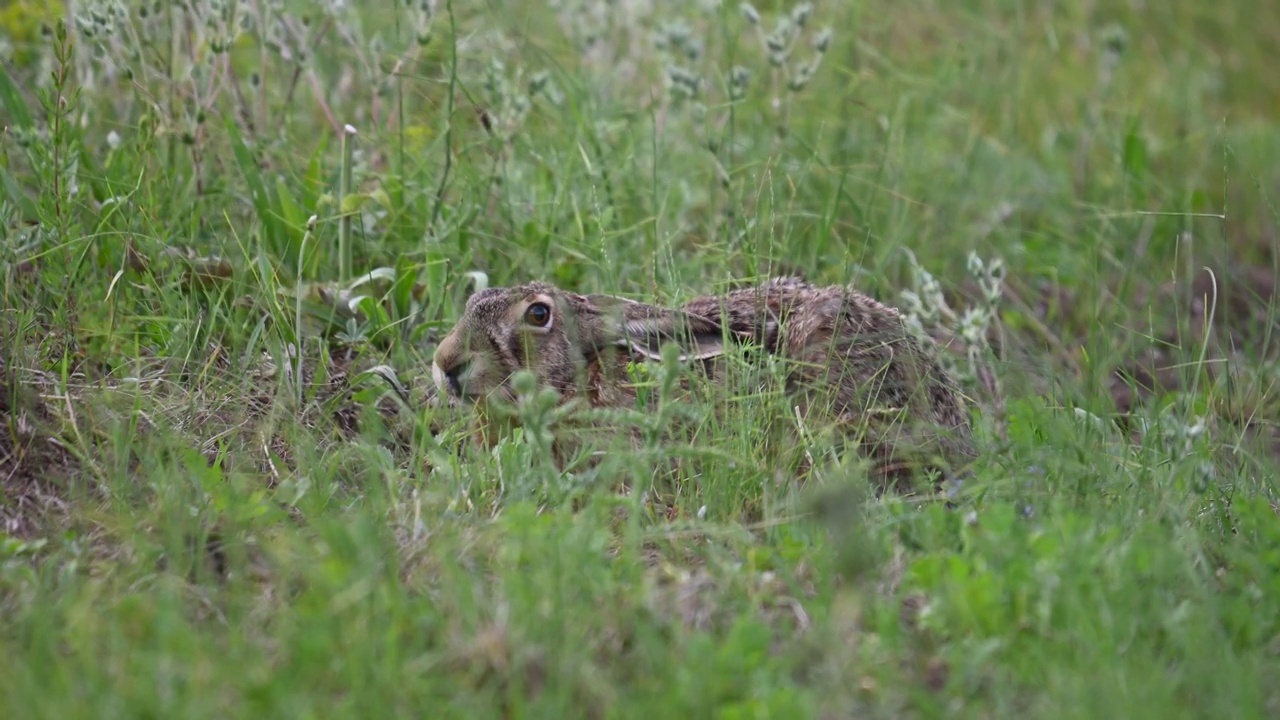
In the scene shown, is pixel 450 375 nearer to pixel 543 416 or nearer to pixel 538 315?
pixel 538 315

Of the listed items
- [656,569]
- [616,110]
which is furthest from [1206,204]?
[656,569]

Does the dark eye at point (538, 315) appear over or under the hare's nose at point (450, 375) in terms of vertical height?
over

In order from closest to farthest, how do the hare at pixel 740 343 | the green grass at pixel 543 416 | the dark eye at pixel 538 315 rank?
the green grass at pixel 543 416 < the hare at pixel 740 343 < the dark eye at pixel 538 315

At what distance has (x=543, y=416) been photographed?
10.8ft

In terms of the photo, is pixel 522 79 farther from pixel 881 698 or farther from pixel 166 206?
pixel 881 698

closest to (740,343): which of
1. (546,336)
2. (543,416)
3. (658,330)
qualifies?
(658,330)

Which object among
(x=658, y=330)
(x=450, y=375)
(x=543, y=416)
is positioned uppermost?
(x=543, y=416)

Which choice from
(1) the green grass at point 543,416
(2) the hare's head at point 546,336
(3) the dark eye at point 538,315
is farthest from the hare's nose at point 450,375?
(3) the dark eye at point 538,315

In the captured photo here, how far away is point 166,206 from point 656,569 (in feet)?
7.93

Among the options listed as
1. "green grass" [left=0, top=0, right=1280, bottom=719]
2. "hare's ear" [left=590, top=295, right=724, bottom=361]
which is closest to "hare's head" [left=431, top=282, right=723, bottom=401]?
"hare's ear" [left=590, top=295, right=724, bottom=361]

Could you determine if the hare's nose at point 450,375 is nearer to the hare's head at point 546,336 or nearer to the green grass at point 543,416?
the hare's head at point 546,336

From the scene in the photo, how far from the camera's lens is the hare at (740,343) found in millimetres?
3992

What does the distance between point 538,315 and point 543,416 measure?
3.17 feet

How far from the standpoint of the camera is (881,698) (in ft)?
8.57
